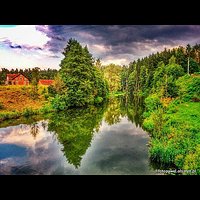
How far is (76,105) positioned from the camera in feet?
37.2

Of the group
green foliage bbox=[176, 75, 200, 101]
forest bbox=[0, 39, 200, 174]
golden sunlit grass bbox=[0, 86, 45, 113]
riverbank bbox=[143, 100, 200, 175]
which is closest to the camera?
riverbank bbox=[143, 100, 200, 175]

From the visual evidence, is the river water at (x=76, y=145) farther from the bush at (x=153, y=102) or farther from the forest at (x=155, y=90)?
the bush at (x=153, y=102)

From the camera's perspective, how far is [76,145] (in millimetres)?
9953

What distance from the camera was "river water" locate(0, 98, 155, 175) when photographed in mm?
8336

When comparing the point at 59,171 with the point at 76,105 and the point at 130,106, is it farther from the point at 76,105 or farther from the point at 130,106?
the point at 130,106

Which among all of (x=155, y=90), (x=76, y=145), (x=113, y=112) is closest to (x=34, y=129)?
(x=76, y=145)

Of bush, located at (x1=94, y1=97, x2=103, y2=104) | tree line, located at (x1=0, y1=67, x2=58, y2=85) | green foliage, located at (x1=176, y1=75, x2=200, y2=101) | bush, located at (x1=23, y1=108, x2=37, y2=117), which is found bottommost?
bush, located at (x1=94, y1=97, x2=103, y2=104)

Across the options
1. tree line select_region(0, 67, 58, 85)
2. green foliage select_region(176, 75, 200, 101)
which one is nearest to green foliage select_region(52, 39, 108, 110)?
tree line select_region(0, 67, 58, 85)

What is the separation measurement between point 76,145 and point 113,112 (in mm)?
2756

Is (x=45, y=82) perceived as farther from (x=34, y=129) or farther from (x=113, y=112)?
(x=113, y=112)

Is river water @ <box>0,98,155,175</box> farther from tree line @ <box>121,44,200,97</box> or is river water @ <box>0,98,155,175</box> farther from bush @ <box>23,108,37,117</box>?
tree line @ <box>121,44,200,97</box>

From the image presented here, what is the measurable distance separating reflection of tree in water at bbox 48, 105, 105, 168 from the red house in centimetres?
142
